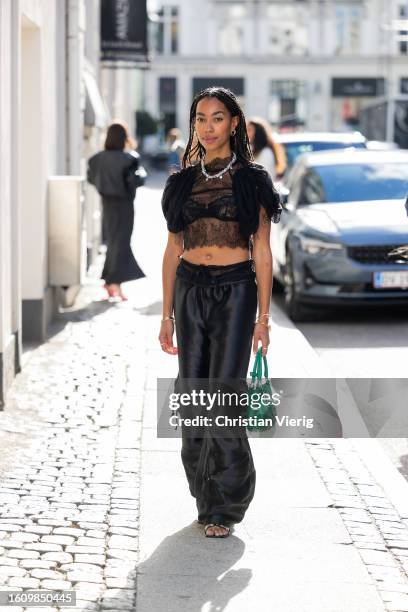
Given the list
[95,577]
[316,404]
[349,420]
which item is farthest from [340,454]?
[95,577]

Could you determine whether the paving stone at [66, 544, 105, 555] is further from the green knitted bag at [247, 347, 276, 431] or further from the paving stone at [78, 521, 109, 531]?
the green knitted bag at [247, 347, 276, 431]

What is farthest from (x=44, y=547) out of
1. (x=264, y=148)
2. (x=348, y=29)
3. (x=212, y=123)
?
(x=348, y=29)

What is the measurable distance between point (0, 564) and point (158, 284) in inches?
438

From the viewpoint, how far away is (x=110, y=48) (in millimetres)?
21125

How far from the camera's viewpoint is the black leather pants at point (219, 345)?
18.3 ft

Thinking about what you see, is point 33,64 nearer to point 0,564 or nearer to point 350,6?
point 0,564

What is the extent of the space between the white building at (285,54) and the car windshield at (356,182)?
57495 mm

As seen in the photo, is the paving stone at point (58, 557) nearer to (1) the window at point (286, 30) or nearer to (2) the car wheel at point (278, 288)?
(2) the car wheel at point (278, 288)

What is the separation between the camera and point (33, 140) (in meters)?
11.4

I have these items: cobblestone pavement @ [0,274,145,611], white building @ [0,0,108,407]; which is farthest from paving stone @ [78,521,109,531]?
white building @ [0,0,108,407]

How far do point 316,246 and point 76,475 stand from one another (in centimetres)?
636

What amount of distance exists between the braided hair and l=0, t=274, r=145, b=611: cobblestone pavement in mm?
1559

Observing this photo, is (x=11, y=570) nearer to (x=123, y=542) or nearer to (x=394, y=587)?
(x=123, y=542)

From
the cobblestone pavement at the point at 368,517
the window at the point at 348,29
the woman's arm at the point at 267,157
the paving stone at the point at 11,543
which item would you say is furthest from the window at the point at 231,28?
the paving stone at the point at 11,543
